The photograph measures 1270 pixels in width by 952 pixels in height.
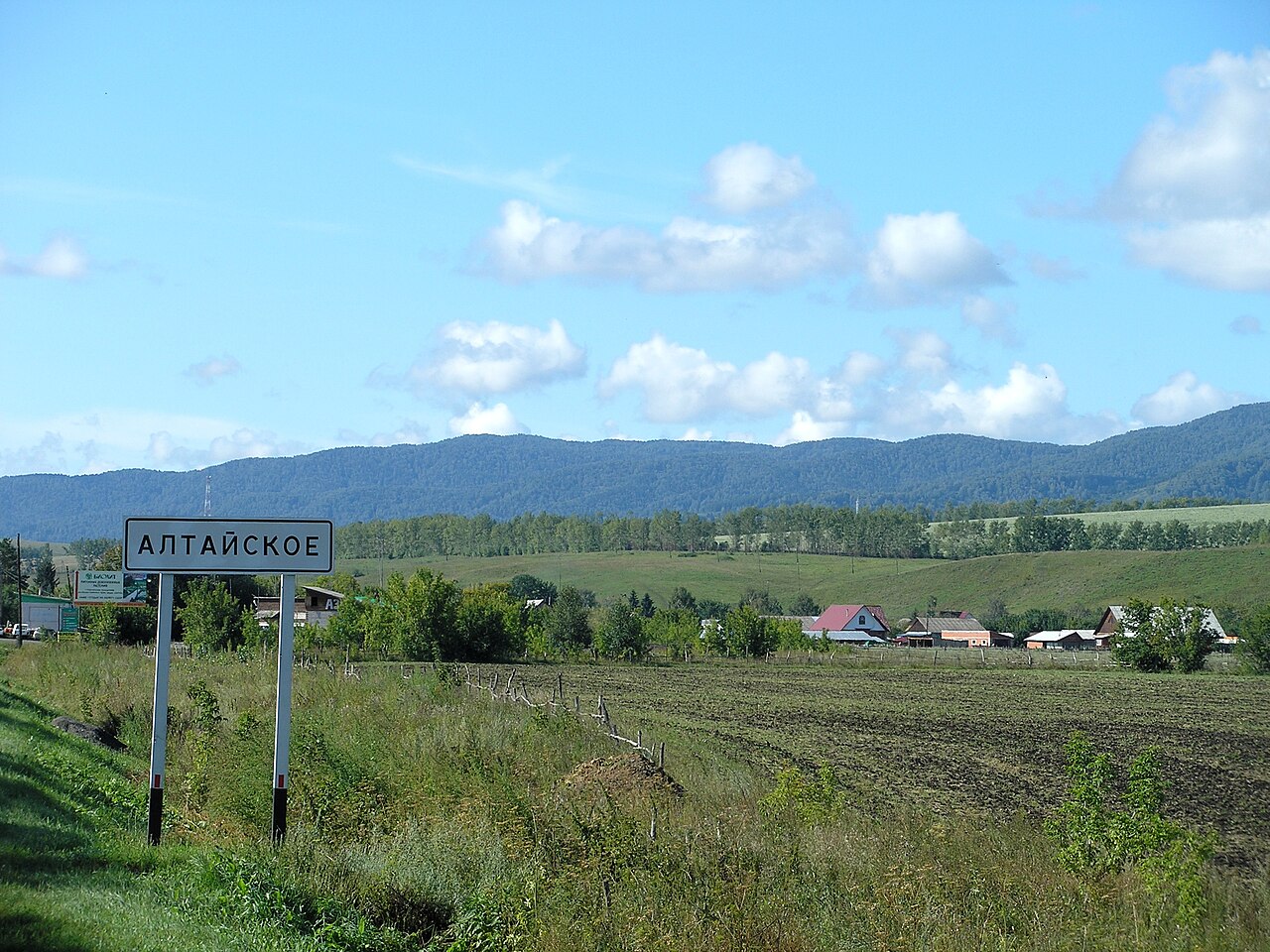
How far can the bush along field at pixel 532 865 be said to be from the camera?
302 inches

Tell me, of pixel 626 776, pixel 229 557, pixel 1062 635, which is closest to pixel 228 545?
pixel 229 557

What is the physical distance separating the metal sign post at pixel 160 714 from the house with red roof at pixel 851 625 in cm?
13678

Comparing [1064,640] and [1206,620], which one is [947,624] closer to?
[1064,640]

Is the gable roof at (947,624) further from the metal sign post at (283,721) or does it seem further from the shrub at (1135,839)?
the metal sign post at (283,721)

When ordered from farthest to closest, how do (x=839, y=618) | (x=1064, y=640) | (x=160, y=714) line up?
(x=839, y=618) → (x=1064, y=640) → (x=160, y=714)

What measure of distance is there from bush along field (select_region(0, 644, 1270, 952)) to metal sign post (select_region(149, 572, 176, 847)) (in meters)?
0.43

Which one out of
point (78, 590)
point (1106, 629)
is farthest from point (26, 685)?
point (1106, 629)

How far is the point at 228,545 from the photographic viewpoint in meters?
10.3

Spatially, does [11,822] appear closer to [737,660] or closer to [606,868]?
[606,868]

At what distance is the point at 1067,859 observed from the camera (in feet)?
33.3

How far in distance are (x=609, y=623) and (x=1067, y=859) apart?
83650 millimetres

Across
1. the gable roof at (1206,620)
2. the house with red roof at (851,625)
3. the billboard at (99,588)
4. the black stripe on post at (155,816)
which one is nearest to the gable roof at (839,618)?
the house with red roof at (851,625)

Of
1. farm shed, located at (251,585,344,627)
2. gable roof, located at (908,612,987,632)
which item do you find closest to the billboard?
farm shed, located at (251,585,344,627)

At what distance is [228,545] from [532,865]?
3696mm
